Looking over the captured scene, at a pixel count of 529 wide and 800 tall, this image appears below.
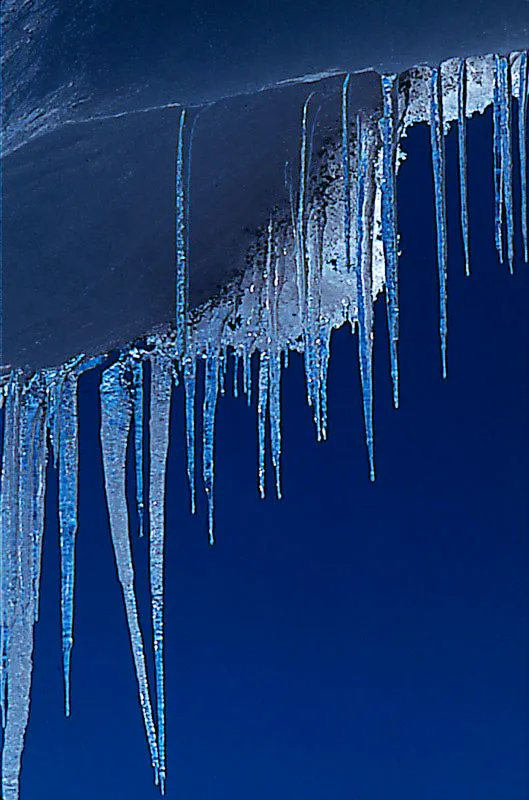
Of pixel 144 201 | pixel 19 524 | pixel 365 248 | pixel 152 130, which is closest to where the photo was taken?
pixel 152 130

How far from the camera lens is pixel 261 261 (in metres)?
1.95

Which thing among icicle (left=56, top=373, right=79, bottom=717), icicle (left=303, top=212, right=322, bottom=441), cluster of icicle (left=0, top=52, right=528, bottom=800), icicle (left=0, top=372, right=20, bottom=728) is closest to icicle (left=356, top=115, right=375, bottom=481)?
cluster of icicle (left=0, top=52, right=528, bottom=800)

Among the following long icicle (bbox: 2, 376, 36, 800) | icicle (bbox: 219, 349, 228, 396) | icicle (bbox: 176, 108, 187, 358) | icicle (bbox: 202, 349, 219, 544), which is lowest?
long icicle (bbox: 2, 376, 36, 800)

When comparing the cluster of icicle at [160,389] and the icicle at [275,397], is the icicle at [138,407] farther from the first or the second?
the icicle at [275,397]

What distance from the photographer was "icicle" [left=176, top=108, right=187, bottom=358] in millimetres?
1651

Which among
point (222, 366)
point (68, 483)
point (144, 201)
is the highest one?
point (144, 201)

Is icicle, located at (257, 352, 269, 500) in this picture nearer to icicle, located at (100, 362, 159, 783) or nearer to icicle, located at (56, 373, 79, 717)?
icicle, located at (100, 362, 159, 783)

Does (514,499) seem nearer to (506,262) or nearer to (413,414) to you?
(413,414)

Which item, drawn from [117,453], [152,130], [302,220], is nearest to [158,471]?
[117,453]

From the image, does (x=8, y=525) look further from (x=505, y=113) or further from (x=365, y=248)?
(x=505, y=113)

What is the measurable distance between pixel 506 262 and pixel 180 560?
1.00m

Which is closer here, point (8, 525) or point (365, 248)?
point (365, 248)

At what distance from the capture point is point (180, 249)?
1806 mm

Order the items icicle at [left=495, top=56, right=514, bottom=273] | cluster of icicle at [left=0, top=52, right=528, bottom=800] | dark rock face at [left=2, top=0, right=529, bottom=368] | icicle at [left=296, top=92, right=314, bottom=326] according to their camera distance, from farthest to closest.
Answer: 1. cluster of icicle at [left=0, top=52, right=528, bottom=800]
2. icicle at [left=296, top=92, right=314, bottom=326]
3. icicle at [left=495, top=56, right=514, bottom=273]
4. dark rock face at [left=2, top=0, right=529, bottom=368]
